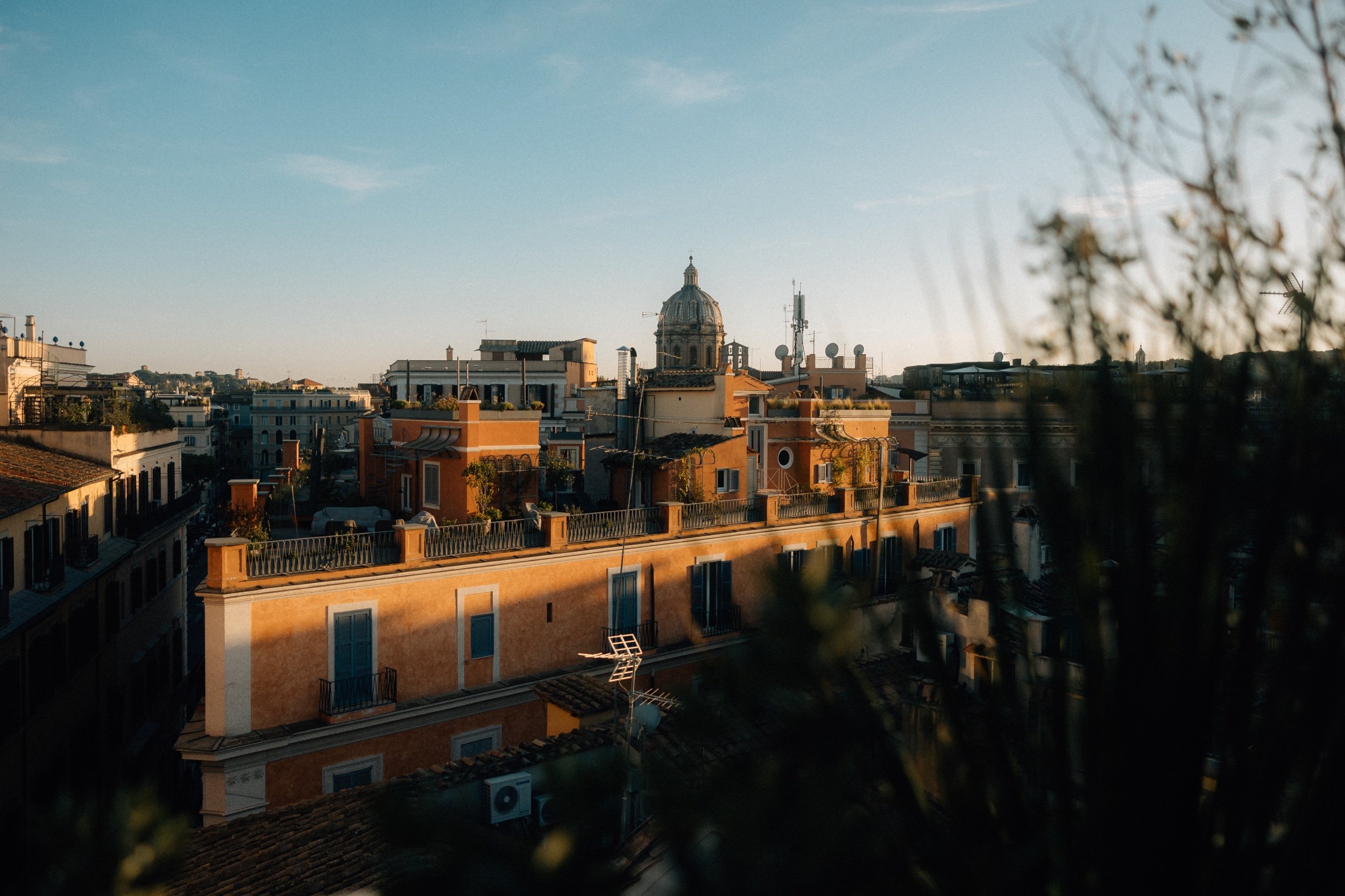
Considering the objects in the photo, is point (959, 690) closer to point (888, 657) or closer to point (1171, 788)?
point (888, 657)

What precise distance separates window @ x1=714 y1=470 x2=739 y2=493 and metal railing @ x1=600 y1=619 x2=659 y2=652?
5421 mm

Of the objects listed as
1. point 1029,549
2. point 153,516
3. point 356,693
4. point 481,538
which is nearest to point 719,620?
point 481,538

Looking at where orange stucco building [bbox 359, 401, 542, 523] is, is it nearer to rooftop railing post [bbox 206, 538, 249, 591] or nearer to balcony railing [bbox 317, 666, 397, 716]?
balcony railing [bbox 317, 666, 397, 716]

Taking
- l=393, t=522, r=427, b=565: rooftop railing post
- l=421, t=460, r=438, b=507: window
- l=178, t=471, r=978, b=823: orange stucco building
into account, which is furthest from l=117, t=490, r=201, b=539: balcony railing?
l=393, t=522, r=427, b=565: rooftop railing post

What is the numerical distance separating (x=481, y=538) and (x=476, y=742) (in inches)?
133

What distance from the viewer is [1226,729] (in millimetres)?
2357

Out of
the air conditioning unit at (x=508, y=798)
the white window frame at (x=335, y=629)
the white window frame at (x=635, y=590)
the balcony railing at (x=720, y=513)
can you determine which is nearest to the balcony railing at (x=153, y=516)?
the white window frame at (x=335, y=629)

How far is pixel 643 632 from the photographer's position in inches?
667

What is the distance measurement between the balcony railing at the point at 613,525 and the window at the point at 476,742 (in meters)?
3.57

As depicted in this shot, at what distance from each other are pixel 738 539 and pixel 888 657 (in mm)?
16012

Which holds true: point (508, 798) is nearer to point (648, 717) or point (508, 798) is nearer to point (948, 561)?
point (648, 717)

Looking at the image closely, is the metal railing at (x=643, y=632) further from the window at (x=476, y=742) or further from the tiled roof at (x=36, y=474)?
the tiled roof at (x=36, y=474)

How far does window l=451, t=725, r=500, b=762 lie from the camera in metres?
14.5

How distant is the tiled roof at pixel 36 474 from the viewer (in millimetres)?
14055
